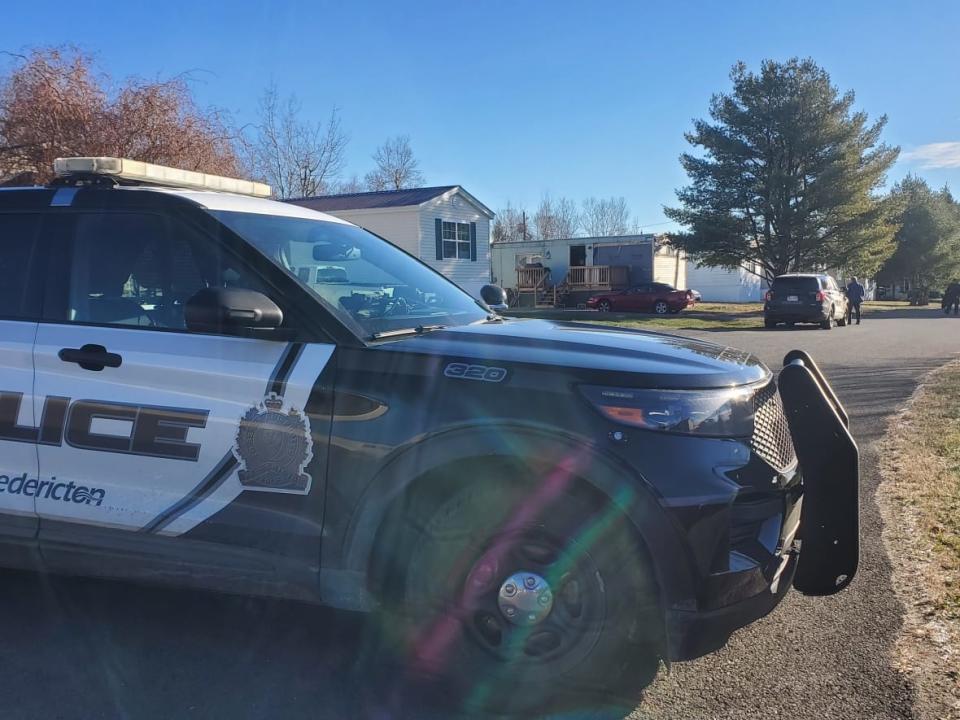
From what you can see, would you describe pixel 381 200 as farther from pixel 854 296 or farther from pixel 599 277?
pixel 854 296

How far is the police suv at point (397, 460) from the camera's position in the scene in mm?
2463

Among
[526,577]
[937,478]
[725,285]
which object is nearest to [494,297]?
[526,577]

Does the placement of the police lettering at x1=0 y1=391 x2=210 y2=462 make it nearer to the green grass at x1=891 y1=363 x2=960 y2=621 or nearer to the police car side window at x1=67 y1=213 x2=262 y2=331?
the police car side window at x1=67 y1=213 x2=262 y2=331

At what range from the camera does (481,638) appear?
2.69 metres

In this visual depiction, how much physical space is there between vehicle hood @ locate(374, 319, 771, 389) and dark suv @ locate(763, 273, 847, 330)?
66.9 feet

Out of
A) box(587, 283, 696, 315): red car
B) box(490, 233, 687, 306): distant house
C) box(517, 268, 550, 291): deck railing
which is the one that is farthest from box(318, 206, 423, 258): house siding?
box(517, 268, 550, 291): deck railing

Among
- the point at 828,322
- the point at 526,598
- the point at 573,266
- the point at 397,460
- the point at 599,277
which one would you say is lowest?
the point at 526,598

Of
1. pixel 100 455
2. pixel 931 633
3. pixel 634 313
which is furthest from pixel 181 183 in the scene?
pixel 634 313

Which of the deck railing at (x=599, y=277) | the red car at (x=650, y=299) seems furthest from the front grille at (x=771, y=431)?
the deck railing at (x=599, y=277)

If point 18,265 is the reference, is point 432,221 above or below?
above

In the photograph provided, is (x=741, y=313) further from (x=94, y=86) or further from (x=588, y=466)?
(x=588, y=466)

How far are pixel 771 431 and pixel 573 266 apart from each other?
33.9 m

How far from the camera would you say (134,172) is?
322cm

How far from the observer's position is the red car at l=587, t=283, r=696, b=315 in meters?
30.1
